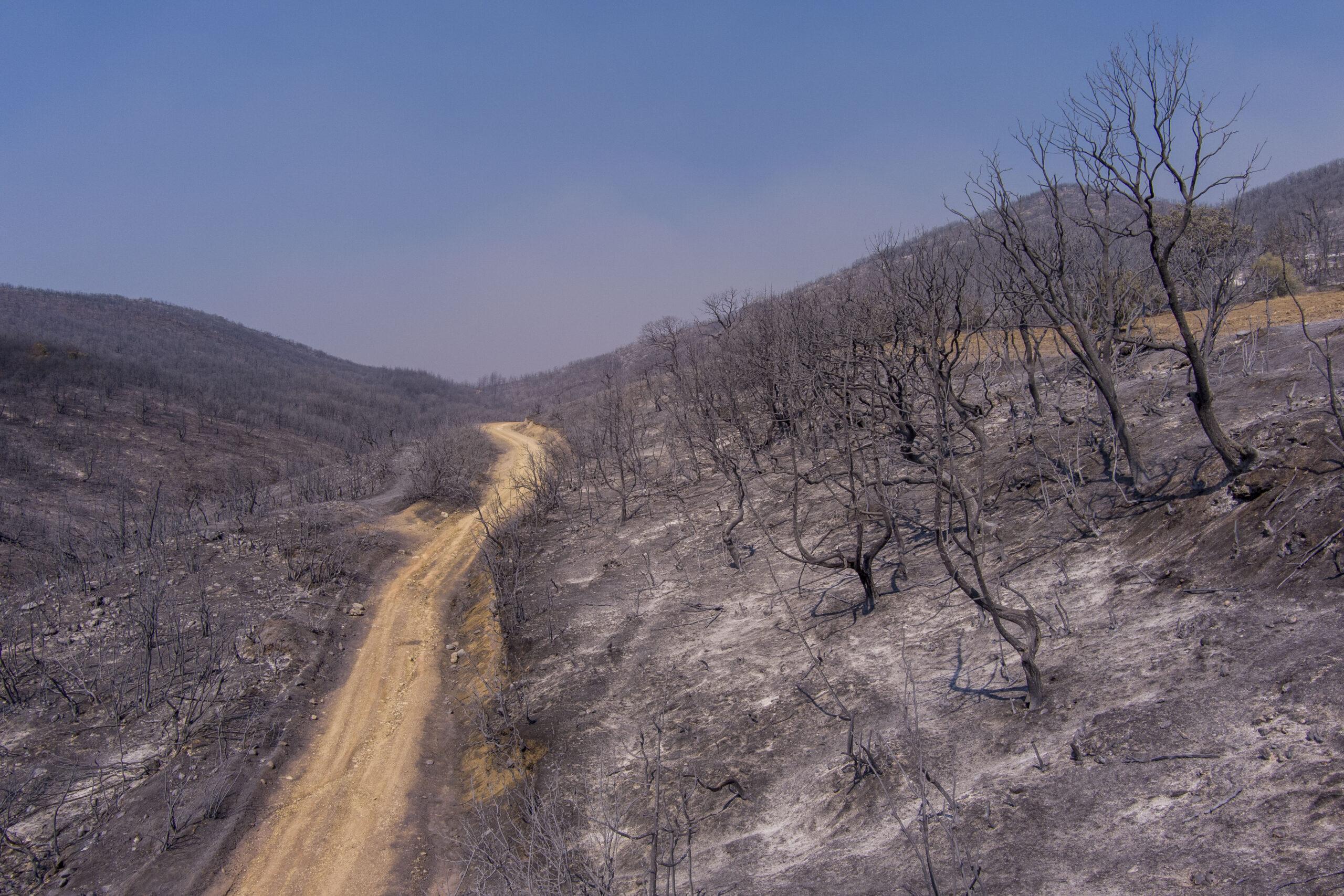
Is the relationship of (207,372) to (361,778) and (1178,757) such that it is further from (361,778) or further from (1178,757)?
(1178,757)

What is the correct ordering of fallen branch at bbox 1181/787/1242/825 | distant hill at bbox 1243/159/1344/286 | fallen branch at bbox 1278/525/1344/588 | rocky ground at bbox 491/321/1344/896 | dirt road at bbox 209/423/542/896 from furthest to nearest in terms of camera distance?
distant hill at bbox 1243/159/1344/286
dirt road at bbox 209/423/542/896
fallen branch at bbox 1278/525/1344/588
rocky ground at bbox 491/321/1344/896
fallen branch at bbox 1181/787/1242/825

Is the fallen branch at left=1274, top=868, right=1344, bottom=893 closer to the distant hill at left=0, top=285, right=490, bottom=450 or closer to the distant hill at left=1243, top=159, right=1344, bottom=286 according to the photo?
the distant hill at left=1243, top=159, right=1344, bottom=286

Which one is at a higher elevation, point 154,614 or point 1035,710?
point 154,614

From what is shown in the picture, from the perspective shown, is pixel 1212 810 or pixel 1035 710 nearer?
pixel 1212 810

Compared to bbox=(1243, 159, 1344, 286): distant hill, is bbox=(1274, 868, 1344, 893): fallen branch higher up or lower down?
lower down

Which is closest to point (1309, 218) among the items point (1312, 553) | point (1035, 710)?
point (1312, 553)

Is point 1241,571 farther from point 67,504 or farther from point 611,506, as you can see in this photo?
point 67,504

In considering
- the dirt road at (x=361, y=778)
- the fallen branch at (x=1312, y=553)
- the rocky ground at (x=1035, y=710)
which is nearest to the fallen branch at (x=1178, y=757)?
the rocky ground at (x=1035, y=710)

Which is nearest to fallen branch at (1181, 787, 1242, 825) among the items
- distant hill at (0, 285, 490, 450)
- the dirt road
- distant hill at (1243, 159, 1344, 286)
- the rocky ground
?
the rocky ground
